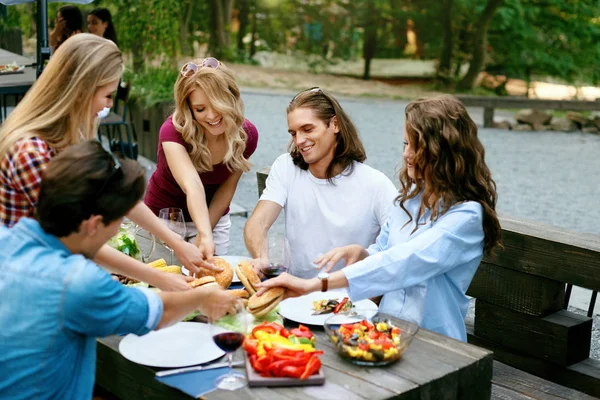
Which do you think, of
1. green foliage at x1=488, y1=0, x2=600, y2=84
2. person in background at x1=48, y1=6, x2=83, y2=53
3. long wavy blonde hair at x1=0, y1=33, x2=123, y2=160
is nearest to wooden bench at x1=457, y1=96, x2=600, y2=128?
green foliage at x1=488, y1=0, x2=600, y2=84

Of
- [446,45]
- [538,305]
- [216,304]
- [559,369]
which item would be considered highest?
Answer: [216,304]

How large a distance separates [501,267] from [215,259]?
1.26 metres

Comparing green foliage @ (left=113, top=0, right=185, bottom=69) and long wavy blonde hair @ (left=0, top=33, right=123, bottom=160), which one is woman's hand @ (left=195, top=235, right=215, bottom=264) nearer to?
long wavy blonde hair @ (left=0, top=33, right=123, bottom=160)

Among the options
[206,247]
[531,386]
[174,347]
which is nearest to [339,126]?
[206,247]

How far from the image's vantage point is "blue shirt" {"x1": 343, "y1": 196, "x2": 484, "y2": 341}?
2629mm

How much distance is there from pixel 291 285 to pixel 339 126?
1.12 meters

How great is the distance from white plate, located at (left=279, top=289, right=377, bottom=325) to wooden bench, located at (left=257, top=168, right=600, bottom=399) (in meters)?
0.75

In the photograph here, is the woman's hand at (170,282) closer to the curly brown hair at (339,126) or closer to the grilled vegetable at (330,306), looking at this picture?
the grilled vegetable at (330,306)

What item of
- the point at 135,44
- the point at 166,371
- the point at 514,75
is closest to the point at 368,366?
the point at 166,371

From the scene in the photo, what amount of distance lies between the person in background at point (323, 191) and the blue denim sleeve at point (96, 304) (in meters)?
1.41

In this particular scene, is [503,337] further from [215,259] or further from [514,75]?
[514,75]

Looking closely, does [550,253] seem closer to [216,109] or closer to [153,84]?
[216,109]

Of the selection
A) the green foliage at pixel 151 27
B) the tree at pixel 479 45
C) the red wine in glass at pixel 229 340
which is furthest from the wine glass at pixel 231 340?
the tree at pixel 479 45

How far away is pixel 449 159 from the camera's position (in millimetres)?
2713
